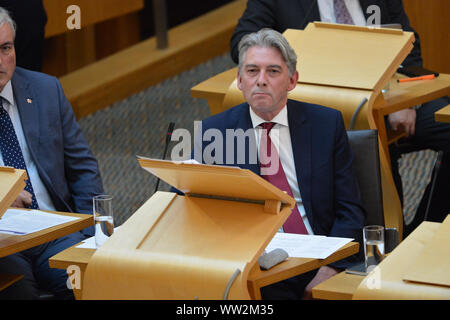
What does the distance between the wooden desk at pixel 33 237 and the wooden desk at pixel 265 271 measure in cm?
11

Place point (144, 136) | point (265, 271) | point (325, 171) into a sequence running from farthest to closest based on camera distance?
point (144, 136)
point (325, 171)
point (265, 271)

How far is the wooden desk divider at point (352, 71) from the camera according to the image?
12.7 feet

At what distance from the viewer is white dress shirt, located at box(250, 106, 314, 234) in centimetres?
341

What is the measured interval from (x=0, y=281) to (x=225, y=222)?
90 cm

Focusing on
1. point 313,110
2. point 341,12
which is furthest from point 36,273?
point 341,12

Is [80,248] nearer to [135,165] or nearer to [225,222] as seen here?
[225,222]

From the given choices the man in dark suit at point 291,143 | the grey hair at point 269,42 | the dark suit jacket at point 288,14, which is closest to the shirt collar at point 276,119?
the man in dark suit at point 291,143

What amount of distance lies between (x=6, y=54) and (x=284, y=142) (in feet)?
3.64

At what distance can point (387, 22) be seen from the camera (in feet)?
16.1

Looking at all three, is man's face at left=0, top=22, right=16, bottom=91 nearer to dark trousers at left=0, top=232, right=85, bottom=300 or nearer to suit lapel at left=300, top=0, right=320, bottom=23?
dark trousers at left=0, top=232, right=85, bottom=300

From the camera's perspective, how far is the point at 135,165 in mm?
5930

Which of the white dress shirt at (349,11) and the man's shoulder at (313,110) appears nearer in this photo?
the man's shoulder at (313,110)

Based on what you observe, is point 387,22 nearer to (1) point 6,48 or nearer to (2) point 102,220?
(1) point 6,48

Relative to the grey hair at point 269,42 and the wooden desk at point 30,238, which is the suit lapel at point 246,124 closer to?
the grey hair at point 269,42
